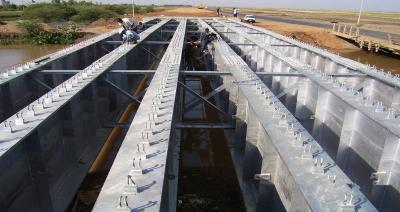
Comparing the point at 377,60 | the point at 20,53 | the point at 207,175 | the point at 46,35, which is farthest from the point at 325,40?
the point at 207,175

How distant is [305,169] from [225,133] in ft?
23.1

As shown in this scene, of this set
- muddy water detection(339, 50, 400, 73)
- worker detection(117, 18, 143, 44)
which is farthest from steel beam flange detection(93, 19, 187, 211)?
muddy water detection(339, 50, 400, 73)

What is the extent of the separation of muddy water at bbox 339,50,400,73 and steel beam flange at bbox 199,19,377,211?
2693 cm

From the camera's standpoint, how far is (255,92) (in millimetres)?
7121

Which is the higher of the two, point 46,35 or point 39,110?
point 39,110

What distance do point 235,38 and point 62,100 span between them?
50.8 ft

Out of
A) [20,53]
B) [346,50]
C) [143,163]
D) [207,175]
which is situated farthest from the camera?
[346,50]

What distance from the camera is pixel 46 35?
36375 millimetres

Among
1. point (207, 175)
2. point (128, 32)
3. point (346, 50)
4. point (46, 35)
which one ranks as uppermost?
point (128, 32)

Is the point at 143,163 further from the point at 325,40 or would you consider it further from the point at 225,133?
the point at 325,40

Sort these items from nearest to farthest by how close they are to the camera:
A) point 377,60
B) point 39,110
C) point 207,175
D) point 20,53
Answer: point 39,110, point 207,175, point 20,53, point 377,60

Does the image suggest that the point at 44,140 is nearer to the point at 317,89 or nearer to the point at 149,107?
the point at 149,107

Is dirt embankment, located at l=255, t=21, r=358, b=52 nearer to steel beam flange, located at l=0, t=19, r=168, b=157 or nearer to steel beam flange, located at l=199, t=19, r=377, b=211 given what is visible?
steel beam flange, located at l=0, t=19, r=168, b=157

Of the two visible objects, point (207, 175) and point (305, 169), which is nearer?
point (305, 169)
